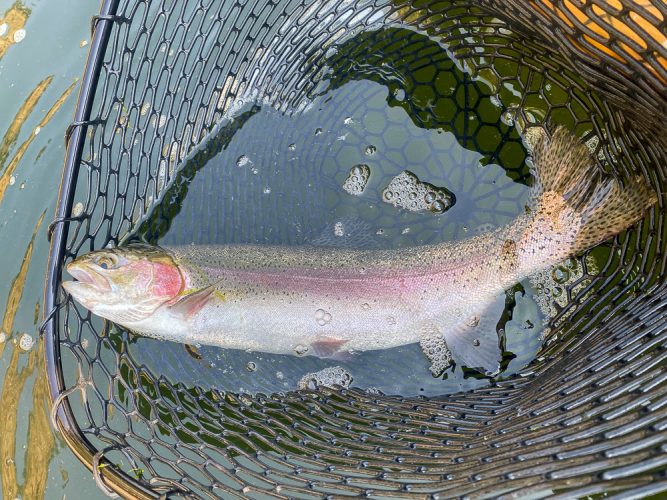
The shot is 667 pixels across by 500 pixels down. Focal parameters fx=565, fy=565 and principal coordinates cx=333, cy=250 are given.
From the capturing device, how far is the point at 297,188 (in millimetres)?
3510

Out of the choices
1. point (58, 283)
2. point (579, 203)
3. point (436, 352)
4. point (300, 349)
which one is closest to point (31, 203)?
point (58, 283)

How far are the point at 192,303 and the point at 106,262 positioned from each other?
1.56 ft

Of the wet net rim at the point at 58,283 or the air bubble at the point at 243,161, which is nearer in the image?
the wet net rim at the point at 58,283

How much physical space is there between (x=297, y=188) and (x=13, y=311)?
6.59 feet

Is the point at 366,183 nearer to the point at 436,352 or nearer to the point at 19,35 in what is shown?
the point at 436,352

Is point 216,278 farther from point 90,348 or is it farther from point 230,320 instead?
point 90,348

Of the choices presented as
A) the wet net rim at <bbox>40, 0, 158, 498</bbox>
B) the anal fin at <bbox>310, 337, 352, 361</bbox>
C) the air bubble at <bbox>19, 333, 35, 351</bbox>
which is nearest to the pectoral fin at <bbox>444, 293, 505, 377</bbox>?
the anal fin at <bbox>310, 337, 352, 361</bbox>

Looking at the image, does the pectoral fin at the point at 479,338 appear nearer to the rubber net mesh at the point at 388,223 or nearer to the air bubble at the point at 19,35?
the rubber net mesh at the point at 388,223

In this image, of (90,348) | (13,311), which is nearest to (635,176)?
(90,348)

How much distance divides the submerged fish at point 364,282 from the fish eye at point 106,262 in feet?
0.10

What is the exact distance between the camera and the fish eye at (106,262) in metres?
2.85

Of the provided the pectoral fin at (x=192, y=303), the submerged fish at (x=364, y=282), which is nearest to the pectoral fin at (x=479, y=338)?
the submerged fish at (x=364, y=282)

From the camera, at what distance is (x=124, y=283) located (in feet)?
9.43

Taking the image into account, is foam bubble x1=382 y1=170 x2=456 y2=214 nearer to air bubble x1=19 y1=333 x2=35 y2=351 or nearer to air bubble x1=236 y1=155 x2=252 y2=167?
air bubble x1=236 y1=155 x2=252 y2=167
